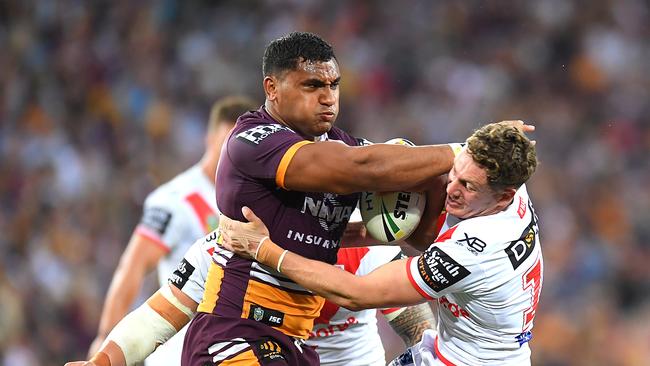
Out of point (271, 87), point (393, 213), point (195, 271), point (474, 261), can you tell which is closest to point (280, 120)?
point (271, 87)

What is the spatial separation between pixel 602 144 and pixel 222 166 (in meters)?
7.25

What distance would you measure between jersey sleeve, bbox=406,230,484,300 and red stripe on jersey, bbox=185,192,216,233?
308 centimetres

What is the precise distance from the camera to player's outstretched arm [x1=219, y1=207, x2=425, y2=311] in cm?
430

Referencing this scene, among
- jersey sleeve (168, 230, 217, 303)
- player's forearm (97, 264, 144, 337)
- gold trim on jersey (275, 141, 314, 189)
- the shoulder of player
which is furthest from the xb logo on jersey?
gold trim on jersey (275, 141, 314, 189)

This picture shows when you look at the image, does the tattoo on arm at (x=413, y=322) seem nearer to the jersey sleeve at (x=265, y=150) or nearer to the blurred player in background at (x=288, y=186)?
the blurred player in background at (x=288, y=186)

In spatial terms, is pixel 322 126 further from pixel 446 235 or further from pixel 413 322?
pixel 413 322

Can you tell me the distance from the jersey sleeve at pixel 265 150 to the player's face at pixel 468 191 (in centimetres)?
62

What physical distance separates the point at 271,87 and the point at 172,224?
284 cm

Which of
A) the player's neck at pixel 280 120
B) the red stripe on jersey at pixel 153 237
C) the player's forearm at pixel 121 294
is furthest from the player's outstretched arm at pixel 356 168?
the player's forearm at pixel 121 294

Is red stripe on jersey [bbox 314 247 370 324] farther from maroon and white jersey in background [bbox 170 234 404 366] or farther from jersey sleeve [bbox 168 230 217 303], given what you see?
jersey sleeve [bbox 168 230 217 303]

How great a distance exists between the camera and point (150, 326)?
16.3 feet

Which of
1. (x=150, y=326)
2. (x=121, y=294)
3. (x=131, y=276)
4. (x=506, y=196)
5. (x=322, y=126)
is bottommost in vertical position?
(x=121, y=294)

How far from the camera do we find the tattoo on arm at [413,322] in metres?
5.58

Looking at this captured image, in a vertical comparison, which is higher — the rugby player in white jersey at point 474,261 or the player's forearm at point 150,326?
the rugby player in white jersey at point 474,261
